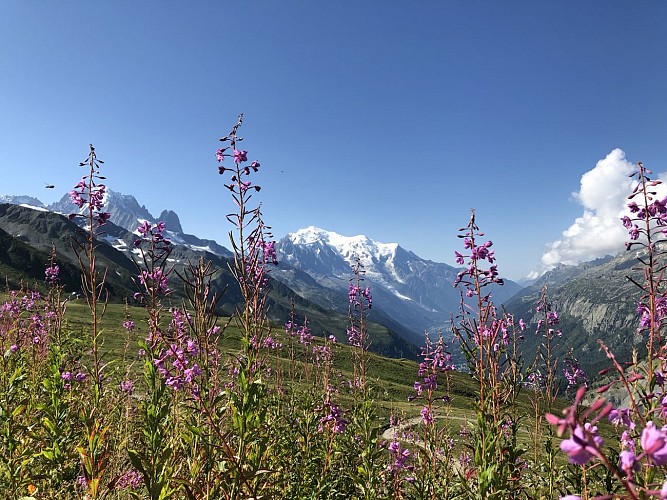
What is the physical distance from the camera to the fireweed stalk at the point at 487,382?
4402mm

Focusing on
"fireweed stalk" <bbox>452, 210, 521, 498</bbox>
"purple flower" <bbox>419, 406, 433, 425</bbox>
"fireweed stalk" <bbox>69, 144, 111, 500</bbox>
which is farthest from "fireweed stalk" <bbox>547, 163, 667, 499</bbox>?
"fireweed stalk" <bbox>69, 144, 111, 500</bbox>

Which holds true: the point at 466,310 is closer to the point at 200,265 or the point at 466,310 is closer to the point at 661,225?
the point at 661,225

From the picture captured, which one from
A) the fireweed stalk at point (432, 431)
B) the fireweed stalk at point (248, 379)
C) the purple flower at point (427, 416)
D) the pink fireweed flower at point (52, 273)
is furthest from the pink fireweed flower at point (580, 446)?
the pink fireweed flower at point (52, 273)

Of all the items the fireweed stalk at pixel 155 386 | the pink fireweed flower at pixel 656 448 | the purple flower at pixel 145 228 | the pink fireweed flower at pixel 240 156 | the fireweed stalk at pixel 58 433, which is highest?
the pink fireweed flower at pixel 240 156

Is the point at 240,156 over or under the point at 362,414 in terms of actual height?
over

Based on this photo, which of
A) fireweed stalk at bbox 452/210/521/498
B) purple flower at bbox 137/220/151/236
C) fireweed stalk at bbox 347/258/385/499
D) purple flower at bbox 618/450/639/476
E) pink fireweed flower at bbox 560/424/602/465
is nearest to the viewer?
pink fireweed flower at bbox 560/424/602/465

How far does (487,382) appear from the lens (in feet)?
16.1

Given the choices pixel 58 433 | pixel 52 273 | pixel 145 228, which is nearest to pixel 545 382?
pixel 145 228

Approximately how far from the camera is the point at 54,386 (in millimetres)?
5844

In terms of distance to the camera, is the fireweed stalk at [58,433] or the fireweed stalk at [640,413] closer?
the fireweed stalk at [640,413]

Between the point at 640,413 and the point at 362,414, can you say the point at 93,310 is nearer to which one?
the point at 362,414

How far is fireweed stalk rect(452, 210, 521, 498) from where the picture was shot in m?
4.40

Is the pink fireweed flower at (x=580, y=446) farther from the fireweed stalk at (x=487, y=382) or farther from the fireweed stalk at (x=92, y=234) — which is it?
the fireweed stalk at (x=92, y=234)

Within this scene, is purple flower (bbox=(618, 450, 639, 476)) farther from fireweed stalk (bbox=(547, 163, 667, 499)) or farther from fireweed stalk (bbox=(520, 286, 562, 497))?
fireweed stalk (bbox=(520, 286, 562, 497))
